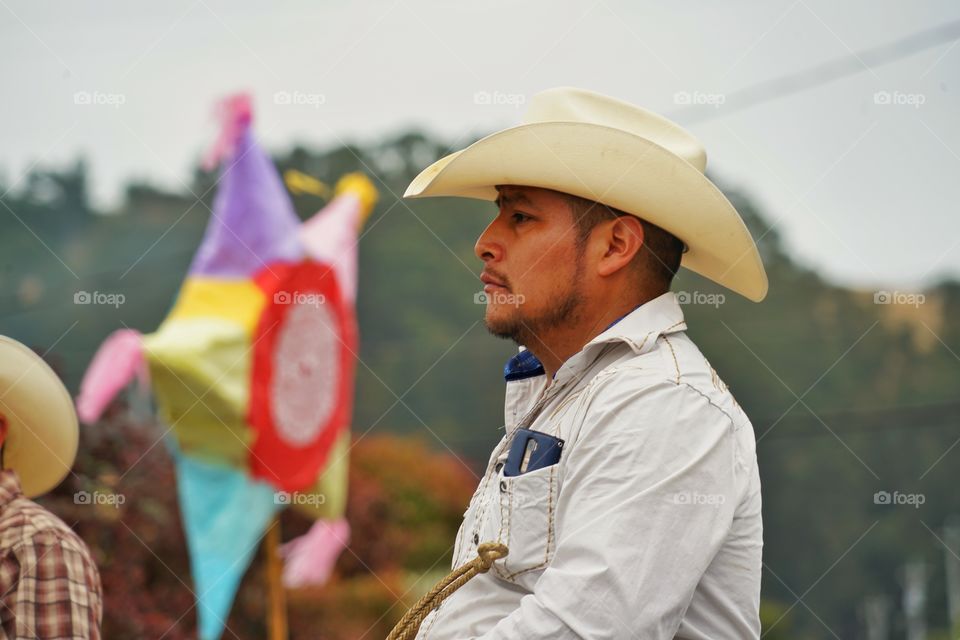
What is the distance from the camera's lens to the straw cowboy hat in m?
→ 2.85

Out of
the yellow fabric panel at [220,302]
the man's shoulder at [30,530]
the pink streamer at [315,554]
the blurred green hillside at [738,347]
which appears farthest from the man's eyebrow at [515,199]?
the blurred green hillside at [738,347]

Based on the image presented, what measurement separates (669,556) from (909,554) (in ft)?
39.8

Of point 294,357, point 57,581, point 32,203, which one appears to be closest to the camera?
point 57,581

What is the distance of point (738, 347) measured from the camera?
13109 millimetres

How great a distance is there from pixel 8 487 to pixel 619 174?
161 cm

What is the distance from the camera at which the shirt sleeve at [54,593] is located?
2.50 meters

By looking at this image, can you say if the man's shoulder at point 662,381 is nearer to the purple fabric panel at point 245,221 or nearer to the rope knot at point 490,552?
the rope knot at point 490,552

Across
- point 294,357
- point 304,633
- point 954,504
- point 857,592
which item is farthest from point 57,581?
point 954,504

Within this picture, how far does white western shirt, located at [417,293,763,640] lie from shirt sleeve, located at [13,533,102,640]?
3.12ft

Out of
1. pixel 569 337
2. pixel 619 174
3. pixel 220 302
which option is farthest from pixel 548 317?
pixel 220 302

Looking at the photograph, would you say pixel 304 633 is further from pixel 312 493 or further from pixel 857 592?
pixel 857 592

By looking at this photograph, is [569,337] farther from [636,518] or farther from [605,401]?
[636,518]

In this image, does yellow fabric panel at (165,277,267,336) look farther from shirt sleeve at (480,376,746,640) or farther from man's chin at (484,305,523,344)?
shirt sleeve at (480,376,746,640)

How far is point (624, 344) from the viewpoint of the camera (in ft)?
6.74
